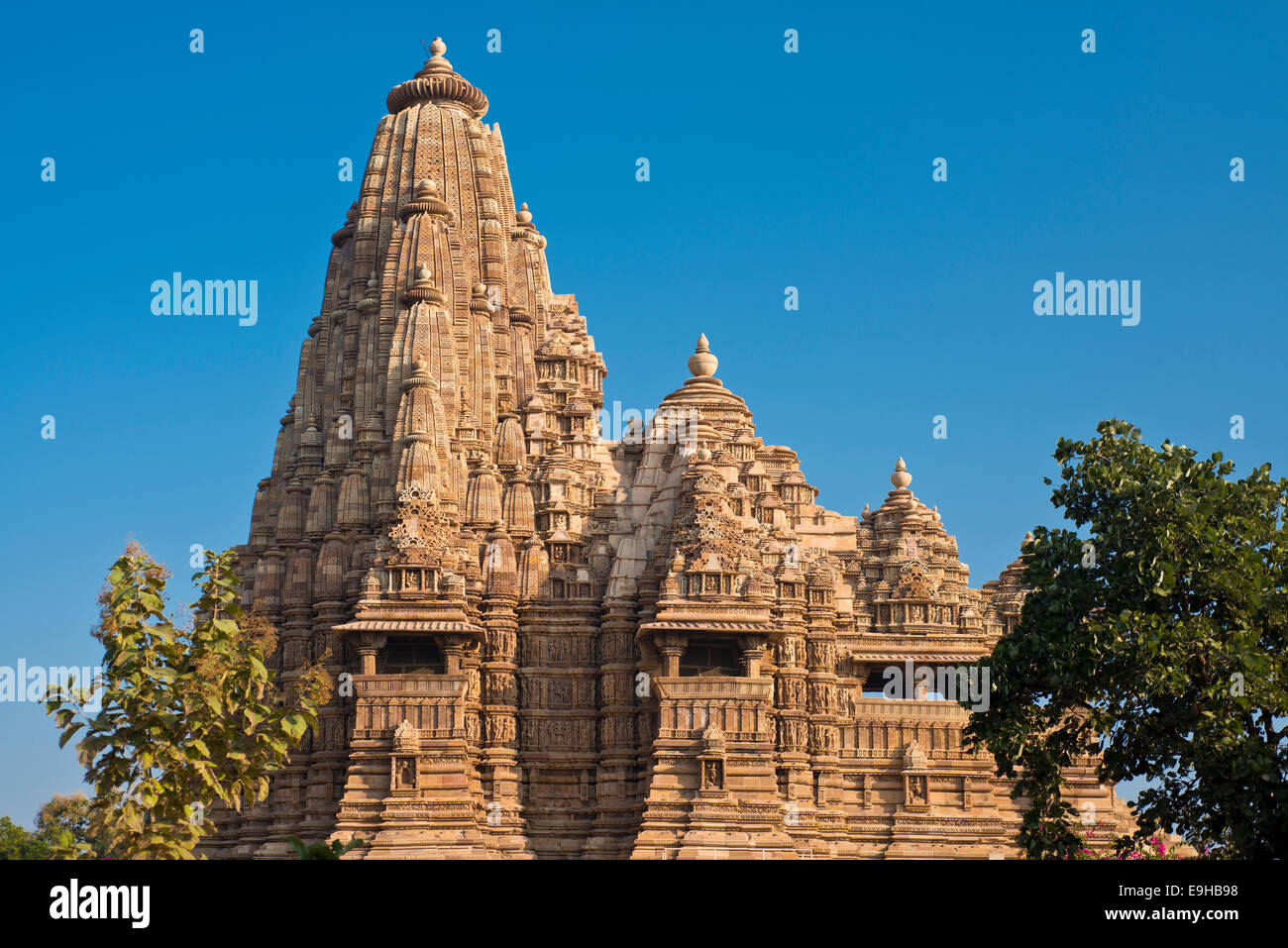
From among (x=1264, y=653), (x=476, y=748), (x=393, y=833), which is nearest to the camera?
(x=1264, y=653)

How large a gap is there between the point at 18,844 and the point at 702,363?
37071 millimetres

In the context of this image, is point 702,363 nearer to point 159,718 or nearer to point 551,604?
point 551,604

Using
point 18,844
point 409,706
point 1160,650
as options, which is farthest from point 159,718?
point 18,844

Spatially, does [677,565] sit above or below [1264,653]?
above

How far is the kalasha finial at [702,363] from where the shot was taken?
2707 inches

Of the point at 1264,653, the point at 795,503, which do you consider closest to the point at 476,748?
the point at 795,503

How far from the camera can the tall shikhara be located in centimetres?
5519

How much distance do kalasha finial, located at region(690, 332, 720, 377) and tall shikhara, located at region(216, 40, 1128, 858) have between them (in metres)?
0.11
